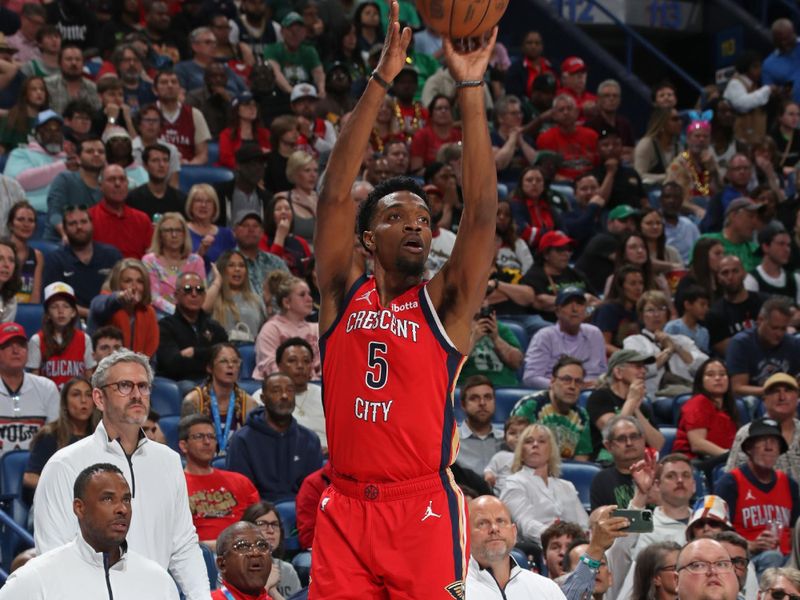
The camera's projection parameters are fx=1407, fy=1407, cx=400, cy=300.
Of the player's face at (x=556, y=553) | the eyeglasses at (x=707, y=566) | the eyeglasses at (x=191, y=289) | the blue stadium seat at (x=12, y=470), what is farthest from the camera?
the eyeglasses at (x=191, y=289)

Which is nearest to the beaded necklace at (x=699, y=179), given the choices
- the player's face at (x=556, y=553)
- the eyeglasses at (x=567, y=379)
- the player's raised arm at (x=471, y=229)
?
the eyeglasses at (x=567, y=379)

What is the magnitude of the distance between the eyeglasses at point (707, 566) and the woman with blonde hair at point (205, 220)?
17.5ft

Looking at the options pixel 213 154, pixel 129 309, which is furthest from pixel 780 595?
pixel 213 154

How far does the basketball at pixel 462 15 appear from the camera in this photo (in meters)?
4.07

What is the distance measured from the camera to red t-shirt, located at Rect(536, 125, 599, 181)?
1377cm

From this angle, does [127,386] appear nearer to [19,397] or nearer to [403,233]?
[403,233]

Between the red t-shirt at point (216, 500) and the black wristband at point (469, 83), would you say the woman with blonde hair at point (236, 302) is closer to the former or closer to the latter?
the red t-shirt at point (216, 500)

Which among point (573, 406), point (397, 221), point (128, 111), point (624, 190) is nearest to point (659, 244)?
point (624, 190)

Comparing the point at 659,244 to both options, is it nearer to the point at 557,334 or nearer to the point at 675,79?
the point at 557,334

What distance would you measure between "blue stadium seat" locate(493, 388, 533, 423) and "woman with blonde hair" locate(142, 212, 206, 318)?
2194 mm

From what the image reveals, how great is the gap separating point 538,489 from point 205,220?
3668mm

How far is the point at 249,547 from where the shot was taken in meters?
6.33

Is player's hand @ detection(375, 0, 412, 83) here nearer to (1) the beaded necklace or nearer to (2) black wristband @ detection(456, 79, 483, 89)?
Result: (2) black wristband @ detection(456, 79, 483, 89)

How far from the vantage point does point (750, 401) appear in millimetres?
9812
